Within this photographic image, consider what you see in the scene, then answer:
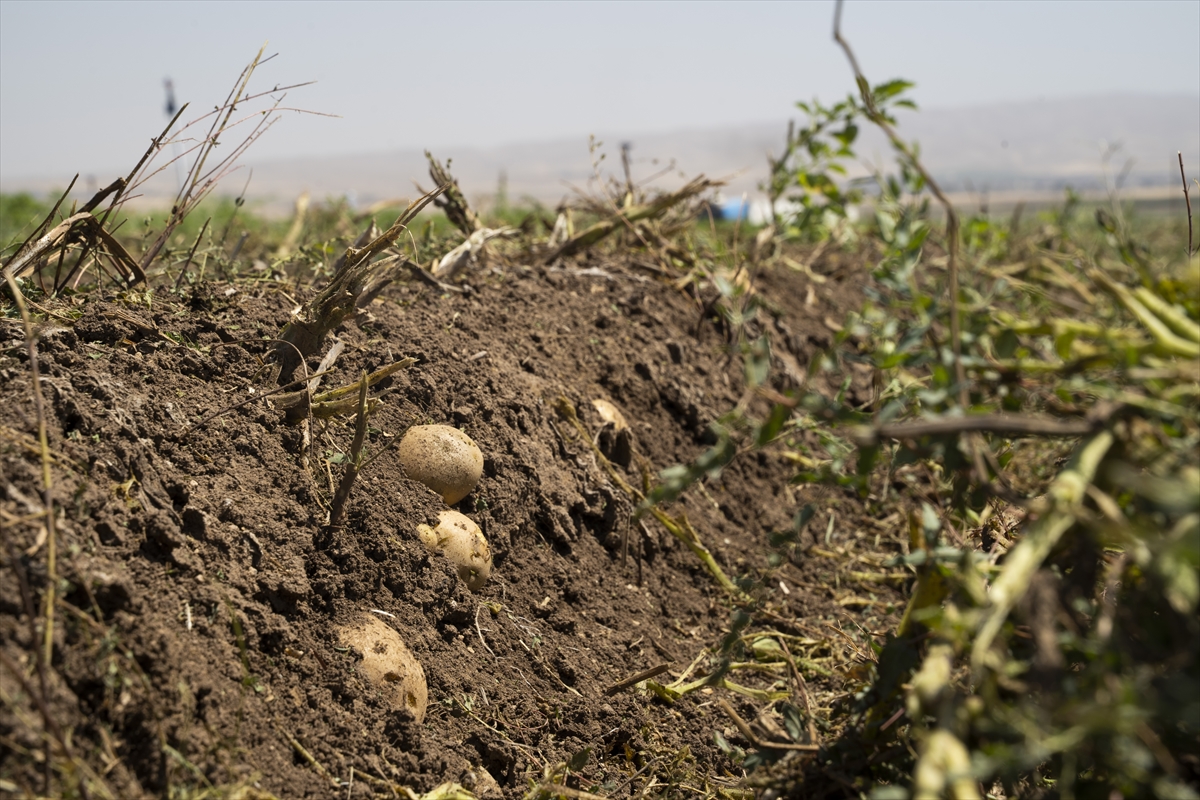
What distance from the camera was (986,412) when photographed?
69.5 inches

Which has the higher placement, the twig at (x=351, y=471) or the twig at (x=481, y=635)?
the twig at (x=351, y=471)

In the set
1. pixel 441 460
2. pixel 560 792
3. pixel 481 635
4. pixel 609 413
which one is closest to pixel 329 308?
pixel 441 460

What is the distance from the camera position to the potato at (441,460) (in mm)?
3023

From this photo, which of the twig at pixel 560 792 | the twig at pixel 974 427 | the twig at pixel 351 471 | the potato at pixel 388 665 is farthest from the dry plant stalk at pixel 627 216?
the twig at pixel 974 427

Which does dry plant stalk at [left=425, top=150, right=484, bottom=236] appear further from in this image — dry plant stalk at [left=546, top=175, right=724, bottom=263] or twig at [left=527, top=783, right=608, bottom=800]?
twig at [left=527, top=783, right=608, bottom=800]

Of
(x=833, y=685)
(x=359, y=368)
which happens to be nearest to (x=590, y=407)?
(x=359, y=368)

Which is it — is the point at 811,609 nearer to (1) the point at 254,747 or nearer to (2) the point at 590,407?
(2) the point at 590,407

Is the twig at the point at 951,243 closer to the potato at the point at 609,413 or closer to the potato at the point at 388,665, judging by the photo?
the potato at the point at 388,665

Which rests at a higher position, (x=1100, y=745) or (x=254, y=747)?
(x=1100, y=745)

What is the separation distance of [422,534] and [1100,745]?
78.8 inches

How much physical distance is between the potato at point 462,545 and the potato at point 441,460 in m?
0.10

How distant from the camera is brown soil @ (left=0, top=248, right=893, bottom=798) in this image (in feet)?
6.34

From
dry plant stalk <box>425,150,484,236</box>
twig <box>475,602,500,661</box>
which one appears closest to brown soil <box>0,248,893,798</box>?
twig <box>475,602,500,661</box>

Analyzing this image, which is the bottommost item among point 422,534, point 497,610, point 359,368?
point 497,610
